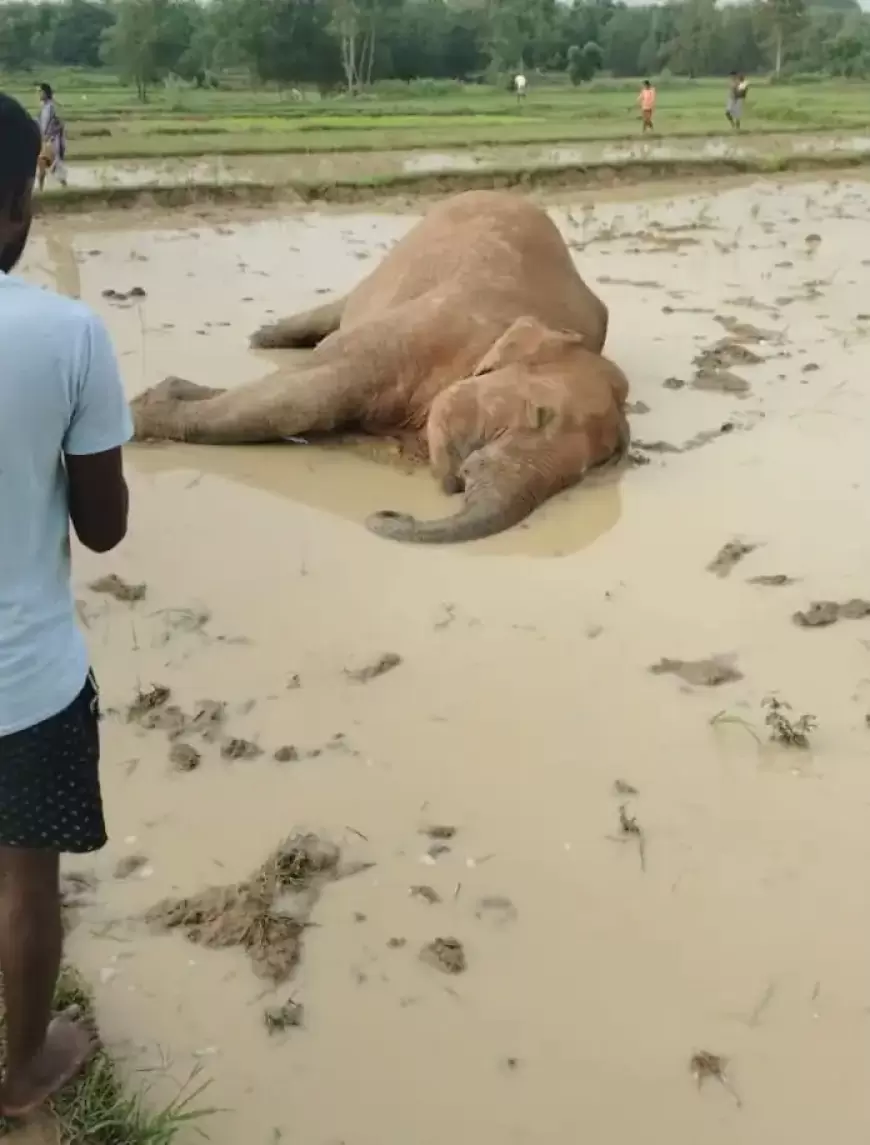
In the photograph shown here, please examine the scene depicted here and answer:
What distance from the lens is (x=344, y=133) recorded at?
1927cm

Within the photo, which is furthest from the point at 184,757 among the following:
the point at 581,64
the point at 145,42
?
the point at 581,64

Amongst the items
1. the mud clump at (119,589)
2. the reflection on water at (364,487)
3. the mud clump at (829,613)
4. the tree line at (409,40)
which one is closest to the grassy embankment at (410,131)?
the tree line at (409,40)

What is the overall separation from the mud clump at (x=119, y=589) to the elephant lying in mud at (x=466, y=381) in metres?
0.90

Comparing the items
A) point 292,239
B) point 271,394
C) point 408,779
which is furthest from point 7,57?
point 408,779

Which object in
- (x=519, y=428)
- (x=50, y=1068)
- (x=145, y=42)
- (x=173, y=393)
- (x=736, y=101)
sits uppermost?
(x=145, y=42)

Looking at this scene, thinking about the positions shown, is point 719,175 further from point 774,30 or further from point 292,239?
point 774,30

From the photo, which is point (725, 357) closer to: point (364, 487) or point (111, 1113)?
point (364, 487)

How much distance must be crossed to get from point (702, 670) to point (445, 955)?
1356 millimetres

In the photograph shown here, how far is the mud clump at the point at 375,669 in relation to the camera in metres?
3.38

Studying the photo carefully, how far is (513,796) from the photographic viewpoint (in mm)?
2887

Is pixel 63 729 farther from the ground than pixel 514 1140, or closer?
farther from the ground

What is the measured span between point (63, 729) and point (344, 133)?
1893 centimetres

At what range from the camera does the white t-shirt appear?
1.58 m

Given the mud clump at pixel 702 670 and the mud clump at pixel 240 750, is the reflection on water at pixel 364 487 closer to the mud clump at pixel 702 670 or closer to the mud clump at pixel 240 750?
the mud clump at pixel 702 670
